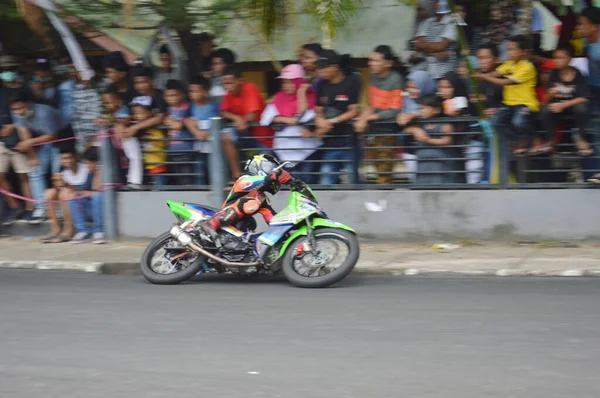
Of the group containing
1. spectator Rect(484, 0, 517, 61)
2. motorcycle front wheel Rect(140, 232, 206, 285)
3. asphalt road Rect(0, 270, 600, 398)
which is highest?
spectator Rect(484, 0, 517, 61)

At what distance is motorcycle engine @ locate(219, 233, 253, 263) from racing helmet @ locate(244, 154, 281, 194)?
2.02 ft

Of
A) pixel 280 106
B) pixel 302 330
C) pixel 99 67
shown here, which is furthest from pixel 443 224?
pixel 99 67

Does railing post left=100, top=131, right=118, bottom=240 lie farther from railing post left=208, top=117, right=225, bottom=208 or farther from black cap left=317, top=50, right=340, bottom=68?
black cap left=317, top=50, right=340, bottom=68

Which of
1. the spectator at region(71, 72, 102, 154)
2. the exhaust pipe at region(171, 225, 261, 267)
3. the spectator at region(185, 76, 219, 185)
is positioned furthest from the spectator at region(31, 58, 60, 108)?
the exhaust pipe at region(171, 225, 261, 267)

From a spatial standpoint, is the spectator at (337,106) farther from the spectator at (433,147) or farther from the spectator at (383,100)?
the spectator at (433,147)

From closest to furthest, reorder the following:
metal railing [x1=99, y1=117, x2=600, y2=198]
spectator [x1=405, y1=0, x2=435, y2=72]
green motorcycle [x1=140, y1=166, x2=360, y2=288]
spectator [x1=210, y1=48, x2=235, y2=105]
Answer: green motorcycle [x1=140, y1=166, x2=360, y2=288] < metal railing [x1=99, y1=117, x2=600, y2=198] < spectator [x1=405, y1=0, x2=435, y2=72] < spectator [x1=210, y1=48, x2=235, y2=105]

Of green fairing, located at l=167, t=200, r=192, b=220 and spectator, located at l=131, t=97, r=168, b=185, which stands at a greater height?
spectator, located at l=131, t=97, r=168, b=185

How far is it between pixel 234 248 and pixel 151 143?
345 centimetres

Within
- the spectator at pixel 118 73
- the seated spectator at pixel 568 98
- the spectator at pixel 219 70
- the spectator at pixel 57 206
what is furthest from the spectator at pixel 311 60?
the spectator at pixel 57 206

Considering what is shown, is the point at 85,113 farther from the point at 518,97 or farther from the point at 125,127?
the point at 518,97

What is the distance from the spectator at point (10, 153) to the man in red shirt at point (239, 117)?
3.09 metres

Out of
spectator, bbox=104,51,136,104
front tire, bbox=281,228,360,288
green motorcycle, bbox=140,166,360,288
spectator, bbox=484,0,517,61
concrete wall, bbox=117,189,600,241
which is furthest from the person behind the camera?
spectator, bbox=104,51,136,104

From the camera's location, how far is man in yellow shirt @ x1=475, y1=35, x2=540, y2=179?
10750 millimetres

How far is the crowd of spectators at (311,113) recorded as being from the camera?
1079 centimetres
